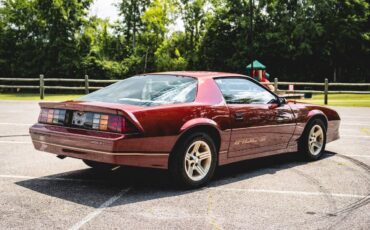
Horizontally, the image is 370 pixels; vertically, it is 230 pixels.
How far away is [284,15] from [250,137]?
136ft

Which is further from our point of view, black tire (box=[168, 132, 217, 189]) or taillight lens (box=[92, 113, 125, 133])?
black tire (box=[168, 132, 217, 189])

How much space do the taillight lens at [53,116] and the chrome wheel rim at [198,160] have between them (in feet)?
4.72

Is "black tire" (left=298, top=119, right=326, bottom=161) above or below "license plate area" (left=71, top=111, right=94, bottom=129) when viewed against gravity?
below

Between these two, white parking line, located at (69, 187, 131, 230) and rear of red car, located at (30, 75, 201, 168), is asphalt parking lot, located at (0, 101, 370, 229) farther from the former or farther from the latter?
rear of red car, located at (30, 75, 201, 168)

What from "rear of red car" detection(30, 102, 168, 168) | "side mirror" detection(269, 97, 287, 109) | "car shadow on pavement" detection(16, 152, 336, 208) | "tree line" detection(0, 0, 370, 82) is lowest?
"car shadow on pavement" detection(16, 152, 336, 208)

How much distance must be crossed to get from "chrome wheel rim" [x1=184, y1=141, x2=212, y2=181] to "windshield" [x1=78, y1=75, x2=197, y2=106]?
534 millimetres

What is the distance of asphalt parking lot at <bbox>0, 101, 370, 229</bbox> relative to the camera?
3787mm

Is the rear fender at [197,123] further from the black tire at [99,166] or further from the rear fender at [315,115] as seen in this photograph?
the rear fender at [315,115]

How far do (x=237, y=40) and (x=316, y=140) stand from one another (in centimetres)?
3933

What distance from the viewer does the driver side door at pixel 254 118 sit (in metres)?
5.45

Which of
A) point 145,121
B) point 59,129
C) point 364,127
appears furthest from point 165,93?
point 364,127

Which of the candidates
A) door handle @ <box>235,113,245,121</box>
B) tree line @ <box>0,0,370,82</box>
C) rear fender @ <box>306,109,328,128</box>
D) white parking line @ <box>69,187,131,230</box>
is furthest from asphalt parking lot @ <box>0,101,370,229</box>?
tree line @ <box>0,0,370,82</box>

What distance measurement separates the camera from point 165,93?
16.8 ft

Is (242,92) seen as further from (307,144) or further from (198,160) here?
(307,144)
